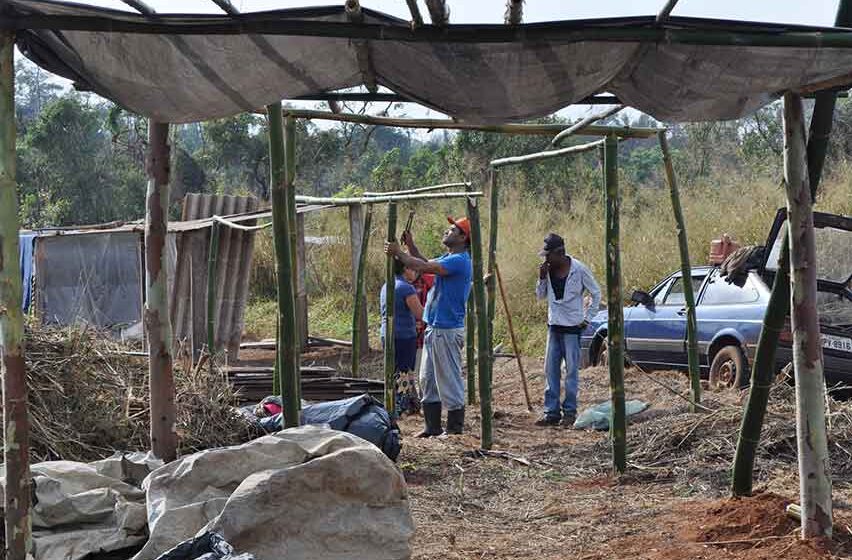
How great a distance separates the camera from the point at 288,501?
15.4 feet

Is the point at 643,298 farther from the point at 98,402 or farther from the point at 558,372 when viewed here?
the point at 98,402

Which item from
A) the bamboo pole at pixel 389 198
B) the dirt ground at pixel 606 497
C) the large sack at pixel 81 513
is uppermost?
the bamboo pole at pixel 389 198

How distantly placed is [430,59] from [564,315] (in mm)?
Answer: 6095

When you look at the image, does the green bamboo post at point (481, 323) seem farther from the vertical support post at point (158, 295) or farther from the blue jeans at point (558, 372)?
the vertical support post at point (158, 295)

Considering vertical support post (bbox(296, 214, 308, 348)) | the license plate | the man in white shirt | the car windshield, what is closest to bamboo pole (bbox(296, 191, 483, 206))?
the man in white shirt

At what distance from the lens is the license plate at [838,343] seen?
10070 millimetres

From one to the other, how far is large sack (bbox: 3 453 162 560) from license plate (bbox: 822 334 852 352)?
6985mm

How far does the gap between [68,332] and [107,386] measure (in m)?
0.44

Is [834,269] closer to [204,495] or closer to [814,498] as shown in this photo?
[814,498]

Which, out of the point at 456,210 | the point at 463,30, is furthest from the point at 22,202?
the point at 463,30

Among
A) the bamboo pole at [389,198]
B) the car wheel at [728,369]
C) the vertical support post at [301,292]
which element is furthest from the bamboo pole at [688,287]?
the vertical support post at [301,292]

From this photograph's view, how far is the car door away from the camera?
40.6ft

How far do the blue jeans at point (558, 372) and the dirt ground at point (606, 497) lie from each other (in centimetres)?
31

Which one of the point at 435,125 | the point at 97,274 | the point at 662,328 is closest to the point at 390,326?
the point at 435,125
